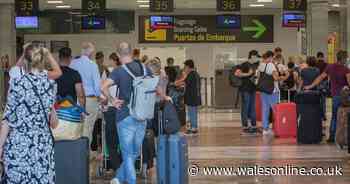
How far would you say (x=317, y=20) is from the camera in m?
31.1

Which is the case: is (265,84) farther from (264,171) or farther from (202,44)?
(202,44)

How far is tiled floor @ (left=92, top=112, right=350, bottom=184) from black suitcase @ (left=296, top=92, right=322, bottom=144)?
0.23 m

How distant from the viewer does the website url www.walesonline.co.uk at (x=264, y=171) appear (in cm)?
1074

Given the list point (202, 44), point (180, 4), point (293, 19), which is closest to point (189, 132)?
point (293, 19)

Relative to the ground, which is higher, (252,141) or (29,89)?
(29,89)

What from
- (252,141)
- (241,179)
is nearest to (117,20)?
(252,141)

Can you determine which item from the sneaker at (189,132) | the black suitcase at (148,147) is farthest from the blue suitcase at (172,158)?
the sneaker at (189,132)

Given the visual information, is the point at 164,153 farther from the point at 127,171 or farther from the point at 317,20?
the point at 317,20

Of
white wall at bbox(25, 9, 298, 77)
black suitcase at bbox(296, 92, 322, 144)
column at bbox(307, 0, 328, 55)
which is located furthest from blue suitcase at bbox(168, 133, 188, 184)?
white wall at bbox(25, 9, 298, 77)

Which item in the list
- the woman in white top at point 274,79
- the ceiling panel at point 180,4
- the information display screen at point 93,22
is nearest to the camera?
the woman in white top at point 274,79

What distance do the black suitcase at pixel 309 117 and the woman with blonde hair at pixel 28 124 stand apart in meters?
8.69

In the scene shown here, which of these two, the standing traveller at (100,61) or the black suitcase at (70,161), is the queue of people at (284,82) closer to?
the standing traveller at (100,61)

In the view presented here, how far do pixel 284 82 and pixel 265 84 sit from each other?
6.21 feet

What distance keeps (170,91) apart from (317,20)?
54.3 ft
